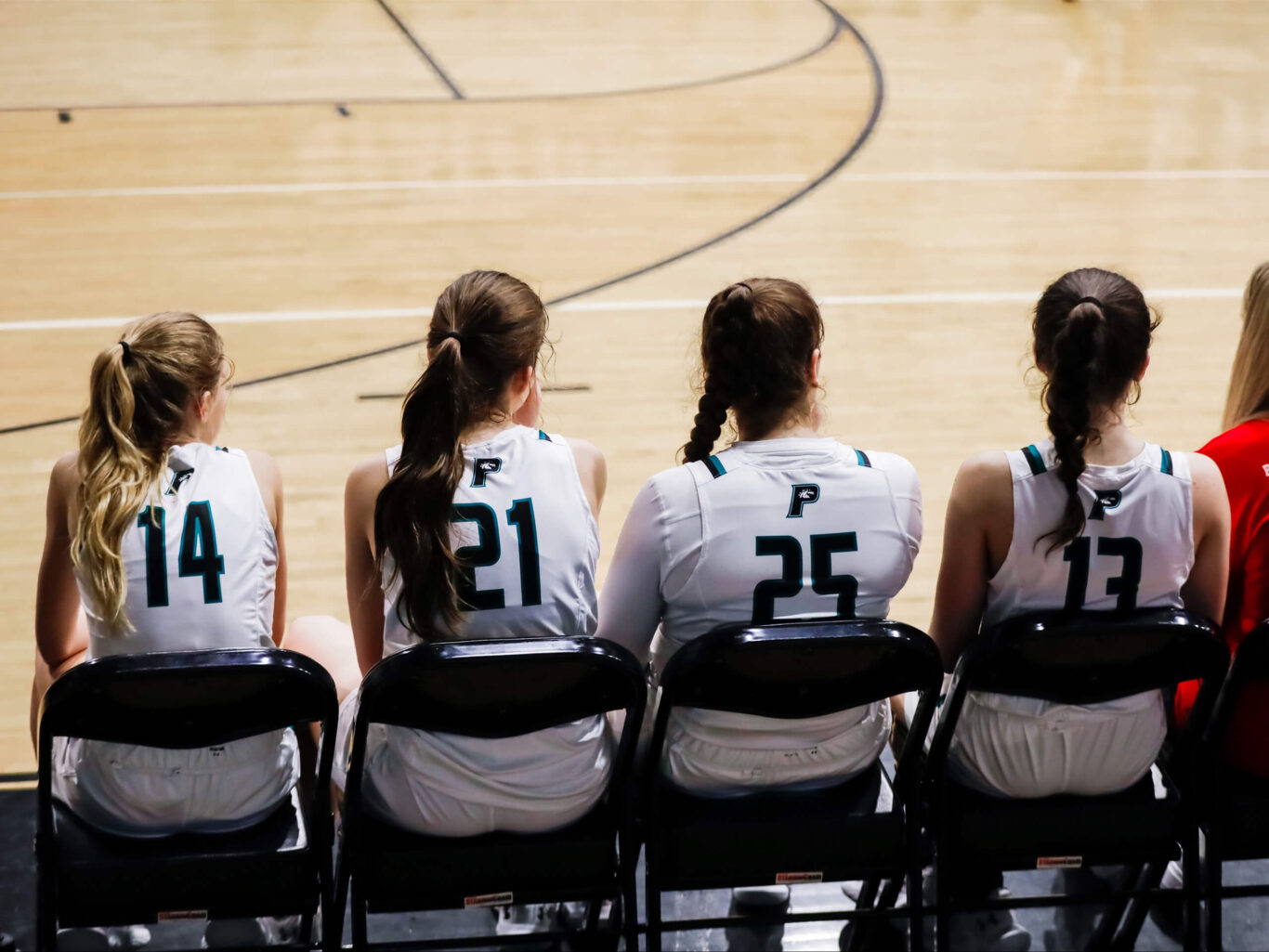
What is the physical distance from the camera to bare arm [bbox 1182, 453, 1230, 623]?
2.27 metres

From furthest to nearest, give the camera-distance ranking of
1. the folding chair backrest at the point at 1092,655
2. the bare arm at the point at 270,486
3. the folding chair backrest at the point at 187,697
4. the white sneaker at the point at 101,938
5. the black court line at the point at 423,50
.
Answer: the black court line at the point at 423,50 < the white sneaker at the point at 101,938 < the bare arm at the point at 270,486 < the folding chair backrest at the point at 1092,655 < the folding chair backrest at the point at 187,697

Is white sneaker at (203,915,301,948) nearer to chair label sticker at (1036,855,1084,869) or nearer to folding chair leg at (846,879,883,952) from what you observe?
folding chair leg at (846,879,883,952)

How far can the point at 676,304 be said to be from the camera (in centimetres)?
593

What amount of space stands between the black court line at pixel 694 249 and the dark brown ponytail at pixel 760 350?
327 centimetres

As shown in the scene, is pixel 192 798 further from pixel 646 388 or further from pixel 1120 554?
pixel 646 388

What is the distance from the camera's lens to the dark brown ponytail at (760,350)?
2.28m

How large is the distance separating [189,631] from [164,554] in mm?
127

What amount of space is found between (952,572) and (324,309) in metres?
4.09

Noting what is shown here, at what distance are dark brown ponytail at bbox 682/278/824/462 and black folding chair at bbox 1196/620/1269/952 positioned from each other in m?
0.83

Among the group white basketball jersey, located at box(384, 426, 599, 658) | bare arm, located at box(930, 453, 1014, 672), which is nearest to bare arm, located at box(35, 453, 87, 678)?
white basketball jersey, located at box(384, 426, 599, 658)

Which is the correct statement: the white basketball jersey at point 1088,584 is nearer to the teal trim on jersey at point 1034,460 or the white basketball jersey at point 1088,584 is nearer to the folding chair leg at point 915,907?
the teal trim on jersey at point 1034,460

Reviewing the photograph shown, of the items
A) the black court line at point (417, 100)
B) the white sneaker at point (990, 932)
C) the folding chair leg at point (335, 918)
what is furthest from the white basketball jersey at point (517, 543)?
the black court line at point (417, 100)

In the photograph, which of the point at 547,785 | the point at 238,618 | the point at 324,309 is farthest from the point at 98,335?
the point at 547,785

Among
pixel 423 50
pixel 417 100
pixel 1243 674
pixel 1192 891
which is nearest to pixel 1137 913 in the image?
pixel 1192 891
